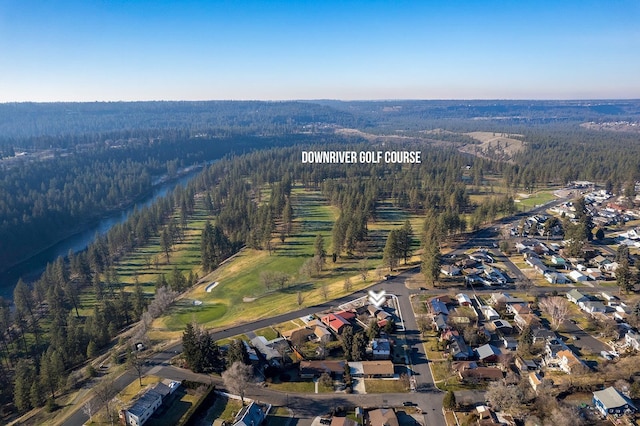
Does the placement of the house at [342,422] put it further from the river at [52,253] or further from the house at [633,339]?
the river at [52,253]

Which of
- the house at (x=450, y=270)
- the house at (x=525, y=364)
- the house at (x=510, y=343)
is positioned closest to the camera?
the house at (x=525, y=364)

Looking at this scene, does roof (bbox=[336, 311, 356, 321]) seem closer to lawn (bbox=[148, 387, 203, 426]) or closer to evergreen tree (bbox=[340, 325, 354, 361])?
evergreen tree (bbox=[340, 325, 354, 361])

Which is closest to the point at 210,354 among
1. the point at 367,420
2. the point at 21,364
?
the point at 367,420

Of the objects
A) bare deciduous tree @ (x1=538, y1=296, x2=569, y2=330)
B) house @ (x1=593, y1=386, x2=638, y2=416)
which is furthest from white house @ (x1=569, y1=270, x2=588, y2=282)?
house @ (x1=593, y1=386, x2=638, y2=416)

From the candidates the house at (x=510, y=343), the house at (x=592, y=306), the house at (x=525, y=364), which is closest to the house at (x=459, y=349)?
the house at (x=525, y=364)

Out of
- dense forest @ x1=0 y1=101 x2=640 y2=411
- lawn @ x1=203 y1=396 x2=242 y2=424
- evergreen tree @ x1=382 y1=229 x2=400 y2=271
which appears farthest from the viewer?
evergreen tree @ x1=382 y1=229 x2=400 y2=271

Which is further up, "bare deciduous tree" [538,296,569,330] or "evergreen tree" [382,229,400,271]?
"evergreen tree" [382,229,400,271]

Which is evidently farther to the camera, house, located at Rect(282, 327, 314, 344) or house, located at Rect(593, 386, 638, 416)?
house, located at Rect(282, 327, 314, 344)
